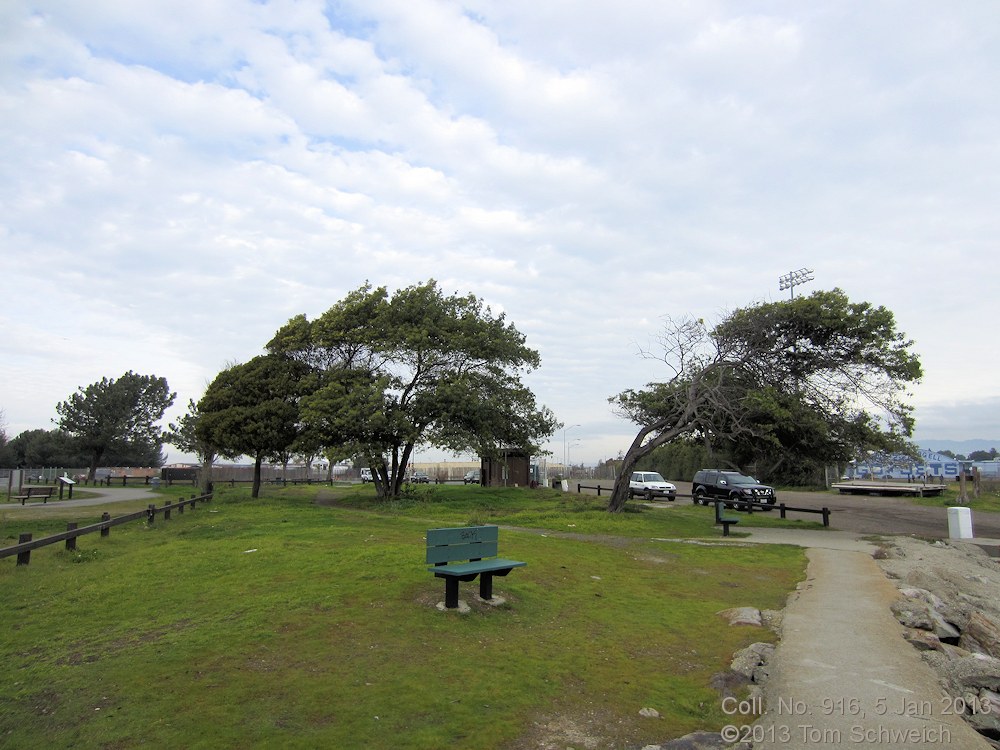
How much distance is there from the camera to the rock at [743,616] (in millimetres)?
8047

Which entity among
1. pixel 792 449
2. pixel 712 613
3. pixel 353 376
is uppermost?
pixel 353 376

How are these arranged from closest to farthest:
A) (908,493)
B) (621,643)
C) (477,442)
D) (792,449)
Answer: (621,643) → (792,449) → (477,442) → (908,493)

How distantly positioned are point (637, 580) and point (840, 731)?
19.6 ft

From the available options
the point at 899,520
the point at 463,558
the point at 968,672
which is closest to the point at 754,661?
the point at 968,672

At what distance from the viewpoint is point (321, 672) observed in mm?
5672

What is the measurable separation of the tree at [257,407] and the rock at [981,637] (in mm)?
24976

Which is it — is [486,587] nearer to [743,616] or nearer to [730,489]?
[743,616]

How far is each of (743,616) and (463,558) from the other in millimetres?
3512

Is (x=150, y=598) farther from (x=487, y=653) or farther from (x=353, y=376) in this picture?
(x=353, y=376)

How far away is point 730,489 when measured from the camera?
104 ft

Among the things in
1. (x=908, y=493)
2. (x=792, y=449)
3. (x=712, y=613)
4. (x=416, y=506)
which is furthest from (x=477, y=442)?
(x=908, y=493)

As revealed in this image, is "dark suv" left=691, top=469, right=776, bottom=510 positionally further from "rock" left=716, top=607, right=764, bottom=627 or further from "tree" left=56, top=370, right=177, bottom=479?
"tree" left=56, top=370, right=177, bottom=479

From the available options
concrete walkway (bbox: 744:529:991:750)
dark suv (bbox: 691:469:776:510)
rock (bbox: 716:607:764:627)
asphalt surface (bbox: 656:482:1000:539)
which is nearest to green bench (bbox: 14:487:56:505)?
dark suv (bbox: 691:469:776:510)

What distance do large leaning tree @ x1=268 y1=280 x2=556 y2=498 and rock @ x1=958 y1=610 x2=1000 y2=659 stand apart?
19.9 m
